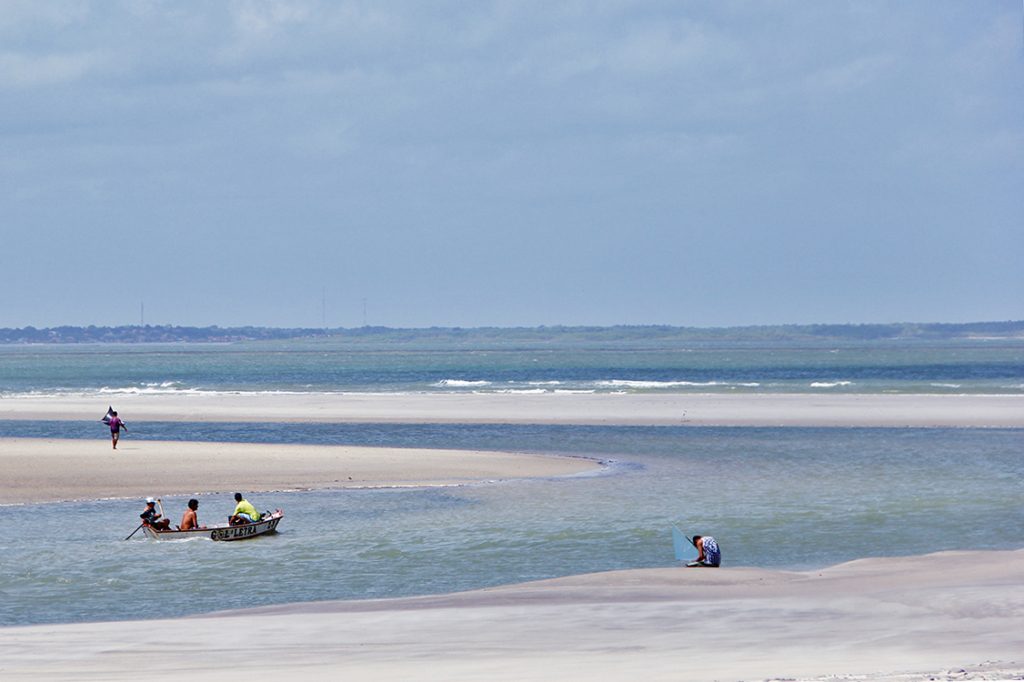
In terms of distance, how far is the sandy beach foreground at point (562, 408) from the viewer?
54272mm

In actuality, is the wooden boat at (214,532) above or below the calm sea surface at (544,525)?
above

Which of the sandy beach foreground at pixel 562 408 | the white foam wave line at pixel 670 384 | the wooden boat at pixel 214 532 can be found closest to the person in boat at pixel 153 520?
the wooden boat at pixel 214 532

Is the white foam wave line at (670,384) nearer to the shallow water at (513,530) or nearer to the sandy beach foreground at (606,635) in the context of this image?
the shallow water at (513,530)

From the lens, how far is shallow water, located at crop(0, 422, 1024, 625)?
61.1 feet

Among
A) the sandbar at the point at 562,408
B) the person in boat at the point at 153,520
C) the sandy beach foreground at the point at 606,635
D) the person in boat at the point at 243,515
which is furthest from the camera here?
the sandbar at the point at 562,408

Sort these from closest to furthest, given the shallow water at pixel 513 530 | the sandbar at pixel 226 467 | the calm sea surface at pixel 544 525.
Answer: the shallow water at pixel 513 530 < the calm sea surface at pixel 544 525 < the sandbar at pixel 226 467

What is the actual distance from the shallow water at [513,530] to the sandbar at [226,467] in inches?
63.4

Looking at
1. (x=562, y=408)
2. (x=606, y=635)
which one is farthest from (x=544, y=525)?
(x=562, y=408)

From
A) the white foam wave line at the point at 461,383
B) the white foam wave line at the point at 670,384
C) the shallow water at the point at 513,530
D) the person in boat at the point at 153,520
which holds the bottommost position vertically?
the shallow water at the point at 513,530

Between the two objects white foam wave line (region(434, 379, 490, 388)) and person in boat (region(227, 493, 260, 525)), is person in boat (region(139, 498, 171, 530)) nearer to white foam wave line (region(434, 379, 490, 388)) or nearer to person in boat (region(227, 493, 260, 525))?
person in boat (region(227, 493, 260, 525))

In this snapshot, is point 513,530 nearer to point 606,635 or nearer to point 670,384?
point 606,635

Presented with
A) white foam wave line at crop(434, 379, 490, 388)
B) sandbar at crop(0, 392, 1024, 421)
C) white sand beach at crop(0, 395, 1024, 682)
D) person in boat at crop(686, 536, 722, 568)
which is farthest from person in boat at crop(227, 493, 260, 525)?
white foam wave line at crop(434, 379, 490, 388)

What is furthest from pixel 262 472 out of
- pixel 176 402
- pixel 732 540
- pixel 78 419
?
pixel 176 402

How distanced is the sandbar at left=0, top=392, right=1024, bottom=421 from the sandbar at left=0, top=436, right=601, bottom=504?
629 inches
